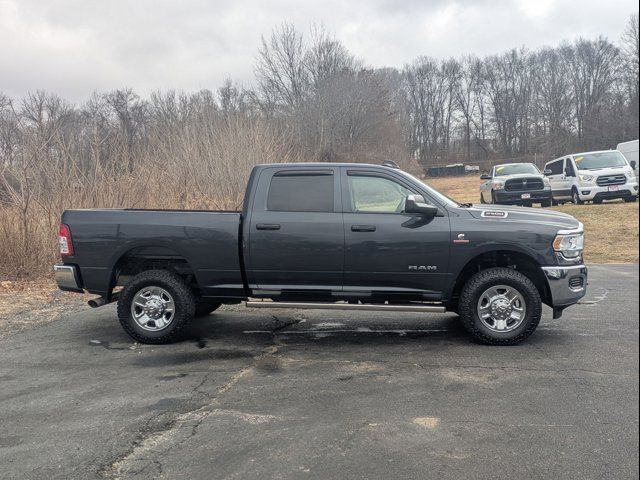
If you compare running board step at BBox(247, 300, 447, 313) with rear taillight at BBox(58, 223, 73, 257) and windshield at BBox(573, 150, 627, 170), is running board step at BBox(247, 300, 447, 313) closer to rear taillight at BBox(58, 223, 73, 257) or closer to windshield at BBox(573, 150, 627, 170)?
rear taillight at BBox(58, 223, 73, 257)

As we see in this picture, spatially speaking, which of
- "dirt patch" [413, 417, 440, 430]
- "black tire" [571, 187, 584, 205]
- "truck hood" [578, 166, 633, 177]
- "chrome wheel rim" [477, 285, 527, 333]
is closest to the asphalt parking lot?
"dirt patch" [413, 417, 440, 430]

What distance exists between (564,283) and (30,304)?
789cm

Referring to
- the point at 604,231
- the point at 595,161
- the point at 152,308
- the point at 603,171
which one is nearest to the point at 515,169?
the point at 595,161

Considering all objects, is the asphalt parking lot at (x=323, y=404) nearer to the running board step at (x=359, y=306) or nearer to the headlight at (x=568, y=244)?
the running board step at (x=359, y=306)

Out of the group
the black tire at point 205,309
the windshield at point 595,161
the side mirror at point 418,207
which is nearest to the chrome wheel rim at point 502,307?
the side mirror at point 418,207

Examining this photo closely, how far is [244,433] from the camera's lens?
370 centimetres

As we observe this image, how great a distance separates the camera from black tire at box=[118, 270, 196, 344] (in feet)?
19.6

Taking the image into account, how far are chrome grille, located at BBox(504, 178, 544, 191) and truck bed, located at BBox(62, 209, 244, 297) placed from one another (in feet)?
50.3

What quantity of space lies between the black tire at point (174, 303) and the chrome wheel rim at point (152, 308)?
3cm

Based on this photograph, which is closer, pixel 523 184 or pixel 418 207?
pixel 418 207

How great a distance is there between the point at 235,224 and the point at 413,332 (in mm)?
2513

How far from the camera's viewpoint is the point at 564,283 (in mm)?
5477

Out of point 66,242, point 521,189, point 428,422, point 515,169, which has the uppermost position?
point 515,169

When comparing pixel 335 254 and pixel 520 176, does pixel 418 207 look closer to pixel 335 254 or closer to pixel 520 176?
pixel 335 254
